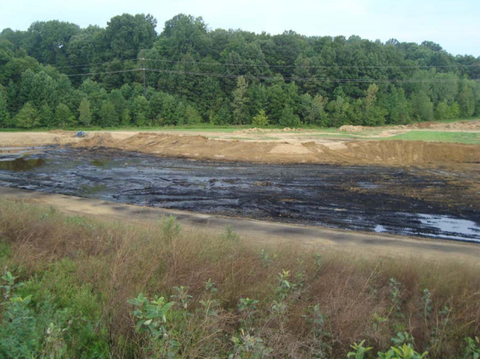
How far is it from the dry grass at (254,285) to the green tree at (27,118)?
57694mm

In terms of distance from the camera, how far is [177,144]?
40.8m

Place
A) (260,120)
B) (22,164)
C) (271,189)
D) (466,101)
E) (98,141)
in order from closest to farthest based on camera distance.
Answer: (271,189), (22,164), (98,141), (260,120), (466,101)

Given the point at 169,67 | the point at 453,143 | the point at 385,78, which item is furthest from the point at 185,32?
the point at 453,143

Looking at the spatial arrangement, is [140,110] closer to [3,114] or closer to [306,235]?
[3,114]

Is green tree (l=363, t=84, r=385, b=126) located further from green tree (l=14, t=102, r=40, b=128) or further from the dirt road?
green tree (l=14, t=102, r=40, b=128)

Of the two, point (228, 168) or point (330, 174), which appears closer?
point (330, 174)

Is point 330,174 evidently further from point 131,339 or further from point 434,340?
point 131,339

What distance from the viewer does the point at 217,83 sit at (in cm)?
7825

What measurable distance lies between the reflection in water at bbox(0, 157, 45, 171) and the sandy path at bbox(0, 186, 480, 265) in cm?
1376

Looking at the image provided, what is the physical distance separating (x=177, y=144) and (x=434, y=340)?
1439 inches

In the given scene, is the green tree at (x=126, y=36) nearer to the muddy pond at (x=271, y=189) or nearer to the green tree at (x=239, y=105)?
the green tree at (x=239, y=105)

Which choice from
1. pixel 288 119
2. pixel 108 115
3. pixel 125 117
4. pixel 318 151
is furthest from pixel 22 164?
pixel 288 119

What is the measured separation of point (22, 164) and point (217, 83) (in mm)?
50197

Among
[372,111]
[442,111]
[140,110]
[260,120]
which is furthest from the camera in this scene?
[442,111]
